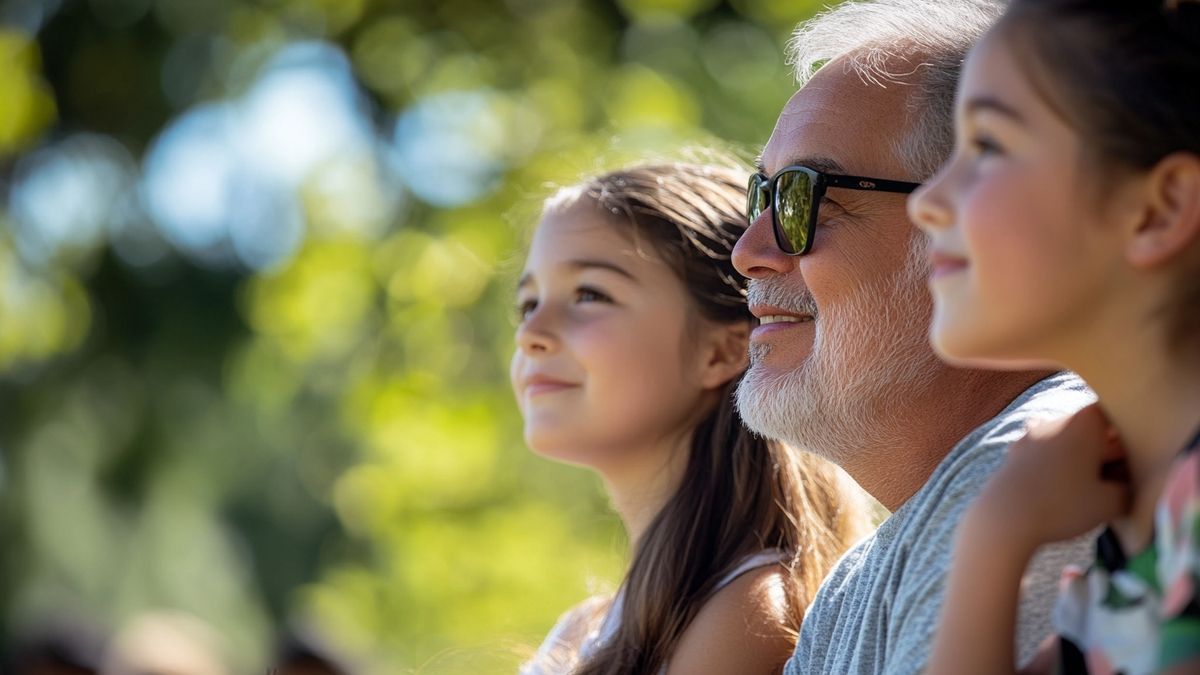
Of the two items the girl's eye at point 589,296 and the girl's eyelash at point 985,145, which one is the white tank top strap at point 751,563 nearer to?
the girl's eye at point 589,296

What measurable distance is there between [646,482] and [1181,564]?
1.88m

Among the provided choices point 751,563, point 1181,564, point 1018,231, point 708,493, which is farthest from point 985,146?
point 708,493

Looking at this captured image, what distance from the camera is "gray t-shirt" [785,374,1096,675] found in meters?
1.61

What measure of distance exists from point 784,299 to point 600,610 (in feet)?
3.49

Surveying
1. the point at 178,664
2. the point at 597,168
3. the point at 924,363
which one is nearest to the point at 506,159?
the point at 597,168

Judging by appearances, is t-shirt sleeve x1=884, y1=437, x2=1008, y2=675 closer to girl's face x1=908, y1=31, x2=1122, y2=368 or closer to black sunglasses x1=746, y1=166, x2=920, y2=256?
girl's face x1=908, y1=31, x2=1122, y2=368

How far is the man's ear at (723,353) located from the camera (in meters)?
3.04

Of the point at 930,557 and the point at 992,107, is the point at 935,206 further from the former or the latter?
the point at 930,557

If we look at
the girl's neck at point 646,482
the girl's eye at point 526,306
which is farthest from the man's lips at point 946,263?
the girl's eye at point 526,306

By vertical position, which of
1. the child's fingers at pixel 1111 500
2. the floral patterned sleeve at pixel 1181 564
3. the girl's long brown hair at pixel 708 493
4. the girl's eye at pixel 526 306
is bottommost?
the floral patterned sleeve at pixel 1181 564

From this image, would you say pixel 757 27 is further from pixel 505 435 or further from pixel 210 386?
pixel 210 386

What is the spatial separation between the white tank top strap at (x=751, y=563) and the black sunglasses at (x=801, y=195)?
59 centimetres

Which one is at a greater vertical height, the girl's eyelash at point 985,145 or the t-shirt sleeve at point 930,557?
the girl's eyelash at point 985,145

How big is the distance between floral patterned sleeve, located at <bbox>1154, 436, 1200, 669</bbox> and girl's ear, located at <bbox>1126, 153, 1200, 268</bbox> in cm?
20
